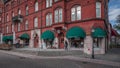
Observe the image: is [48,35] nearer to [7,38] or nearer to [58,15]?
[58,15]

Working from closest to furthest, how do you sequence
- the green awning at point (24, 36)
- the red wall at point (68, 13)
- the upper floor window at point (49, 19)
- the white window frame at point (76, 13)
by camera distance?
1. the red wall at point (68, 13)
2. the white window frame at point (76, 13)
3. the upper floor window at point (49, 19)
4. the green awning at point (24, 36)

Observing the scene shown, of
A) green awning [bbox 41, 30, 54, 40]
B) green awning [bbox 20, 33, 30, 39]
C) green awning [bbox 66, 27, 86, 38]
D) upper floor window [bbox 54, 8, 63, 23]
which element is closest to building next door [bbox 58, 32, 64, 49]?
green awning [bbox 41, 30, 54, 40]

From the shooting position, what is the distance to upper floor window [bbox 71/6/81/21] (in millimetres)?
31836

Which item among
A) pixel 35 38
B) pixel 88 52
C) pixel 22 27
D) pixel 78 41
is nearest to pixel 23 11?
pixel 22 27

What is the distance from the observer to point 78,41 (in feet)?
104

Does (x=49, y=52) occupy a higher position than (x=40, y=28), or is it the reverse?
(x=40, y=28)

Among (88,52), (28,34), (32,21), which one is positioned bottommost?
(88,52)

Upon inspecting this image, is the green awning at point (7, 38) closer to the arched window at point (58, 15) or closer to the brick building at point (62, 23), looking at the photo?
the brick building at point (62, 23)

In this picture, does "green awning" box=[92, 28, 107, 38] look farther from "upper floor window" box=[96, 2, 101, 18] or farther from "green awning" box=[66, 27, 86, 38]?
"upper floor window" box=[96, 2, 101, 18]

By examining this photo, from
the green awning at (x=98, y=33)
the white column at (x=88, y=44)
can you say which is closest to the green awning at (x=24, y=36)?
the white column at (x=88, y=44)

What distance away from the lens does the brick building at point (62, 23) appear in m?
29.5

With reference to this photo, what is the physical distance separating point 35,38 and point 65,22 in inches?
454

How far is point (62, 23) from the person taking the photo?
110 ft

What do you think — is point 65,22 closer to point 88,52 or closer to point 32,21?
point 88,52
